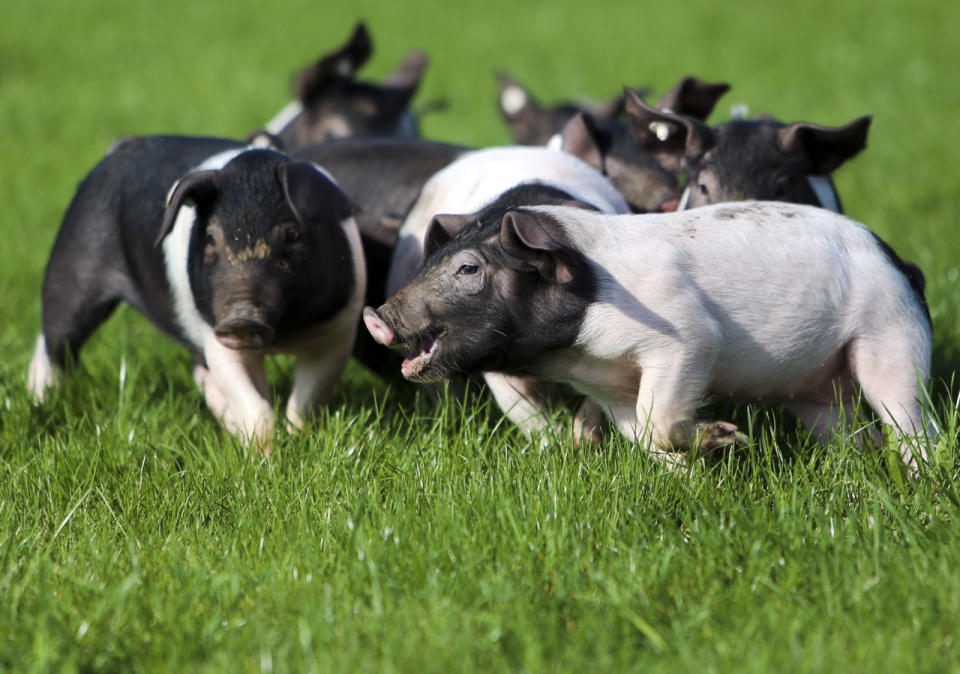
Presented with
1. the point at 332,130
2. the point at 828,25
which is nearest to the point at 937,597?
the point at 332,130

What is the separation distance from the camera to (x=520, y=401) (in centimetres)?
405

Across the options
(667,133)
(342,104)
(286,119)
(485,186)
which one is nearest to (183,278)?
(485,186)

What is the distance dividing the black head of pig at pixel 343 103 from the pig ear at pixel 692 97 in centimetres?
237

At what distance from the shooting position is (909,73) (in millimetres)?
12281

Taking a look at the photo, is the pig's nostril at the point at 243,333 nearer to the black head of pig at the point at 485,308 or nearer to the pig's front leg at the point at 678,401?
the black head of pig at the point at 485,308

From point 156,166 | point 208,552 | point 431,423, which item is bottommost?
point 431,423

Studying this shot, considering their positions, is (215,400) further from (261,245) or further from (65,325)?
(261,245)

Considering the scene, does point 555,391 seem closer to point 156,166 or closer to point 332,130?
point 156,166

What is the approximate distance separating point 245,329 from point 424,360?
0.80 metres

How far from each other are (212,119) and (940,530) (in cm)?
893

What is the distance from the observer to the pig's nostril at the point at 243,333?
395 centimetres

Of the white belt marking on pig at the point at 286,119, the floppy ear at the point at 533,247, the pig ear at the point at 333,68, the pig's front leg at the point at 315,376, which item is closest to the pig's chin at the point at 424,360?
the floppy ear at the point at 533,247

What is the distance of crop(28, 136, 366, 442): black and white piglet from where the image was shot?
4.14 m

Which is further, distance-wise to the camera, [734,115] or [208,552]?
[734,115]
